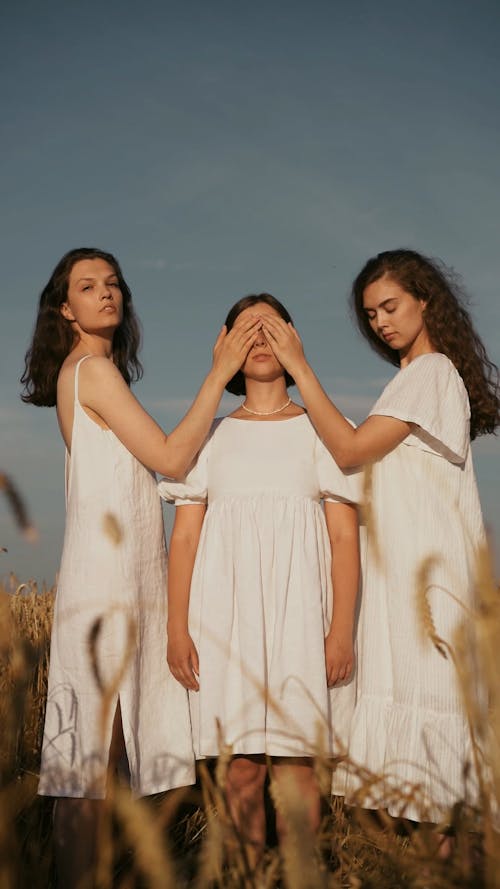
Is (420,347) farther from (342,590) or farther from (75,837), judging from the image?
(75,837)

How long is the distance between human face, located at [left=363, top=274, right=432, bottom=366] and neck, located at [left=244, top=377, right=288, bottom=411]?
0.51 meters

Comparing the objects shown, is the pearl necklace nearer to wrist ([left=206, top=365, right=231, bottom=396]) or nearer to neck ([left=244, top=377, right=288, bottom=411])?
neck ([left=244, top=377, right=288, bottom=411])

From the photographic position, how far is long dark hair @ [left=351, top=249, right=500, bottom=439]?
11.8 ft

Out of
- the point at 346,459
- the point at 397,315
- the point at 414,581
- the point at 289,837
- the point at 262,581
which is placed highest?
the point at 397,315

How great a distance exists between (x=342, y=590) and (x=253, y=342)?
1112 millimetres

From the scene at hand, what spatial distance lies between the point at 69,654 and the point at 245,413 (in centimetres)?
131

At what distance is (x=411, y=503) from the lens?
3289mm

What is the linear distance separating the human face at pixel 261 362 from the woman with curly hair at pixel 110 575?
7 cm

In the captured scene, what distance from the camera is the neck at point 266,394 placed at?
3.82m

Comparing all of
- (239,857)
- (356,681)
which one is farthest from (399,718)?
(239,857)

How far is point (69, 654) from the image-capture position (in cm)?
318

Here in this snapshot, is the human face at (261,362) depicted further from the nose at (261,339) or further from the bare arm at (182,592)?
the bare arm at (182,592)

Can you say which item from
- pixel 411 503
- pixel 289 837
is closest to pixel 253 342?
pixel 411 503

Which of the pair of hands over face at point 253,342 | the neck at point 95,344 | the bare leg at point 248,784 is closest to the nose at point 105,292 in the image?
the neck at point 95,344
